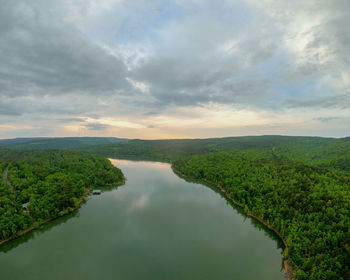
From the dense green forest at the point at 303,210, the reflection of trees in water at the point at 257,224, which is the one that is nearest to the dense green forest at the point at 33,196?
the reflection of trees in water at the point at 257,224

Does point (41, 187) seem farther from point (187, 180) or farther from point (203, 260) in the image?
point (187, 180)

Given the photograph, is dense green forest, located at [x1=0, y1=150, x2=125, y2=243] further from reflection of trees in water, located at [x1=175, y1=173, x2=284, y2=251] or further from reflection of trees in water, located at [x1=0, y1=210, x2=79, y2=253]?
reflection of trees in water, located at [x1=175, y1=173, x2=284, y2=251]

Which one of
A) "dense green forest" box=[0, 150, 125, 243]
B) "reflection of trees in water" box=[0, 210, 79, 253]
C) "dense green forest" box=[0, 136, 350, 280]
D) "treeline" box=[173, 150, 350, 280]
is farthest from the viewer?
"dense green forest" box=[0, 150, 125, 243]

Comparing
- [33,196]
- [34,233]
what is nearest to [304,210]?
[34,233]

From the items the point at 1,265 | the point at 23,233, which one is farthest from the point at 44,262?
the point at 23,233

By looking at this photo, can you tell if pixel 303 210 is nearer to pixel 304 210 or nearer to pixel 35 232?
pixel 304 210

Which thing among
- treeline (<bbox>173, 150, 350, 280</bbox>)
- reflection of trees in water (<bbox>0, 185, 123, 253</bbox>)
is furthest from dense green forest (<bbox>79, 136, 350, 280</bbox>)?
reflection of trees in water (<bbox>0, 185, 123, 253</bbox>)
